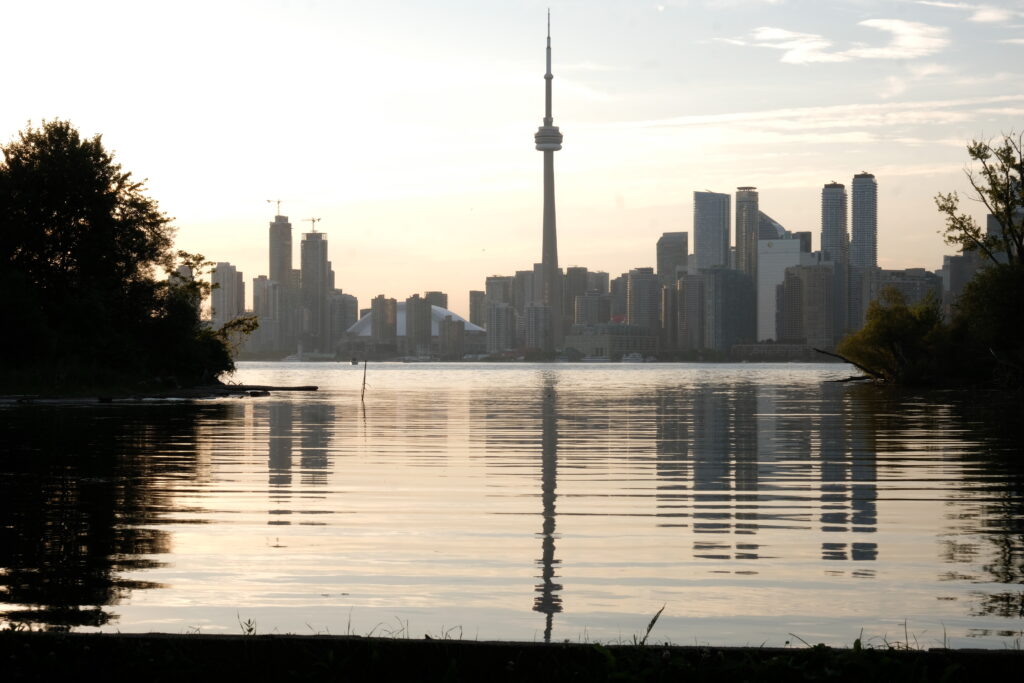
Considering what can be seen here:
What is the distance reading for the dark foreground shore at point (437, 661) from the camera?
23.2 ft

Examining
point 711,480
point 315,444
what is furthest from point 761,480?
point 315,444

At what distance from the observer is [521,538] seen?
1499cm

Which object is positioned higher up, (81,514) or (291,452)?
(81,514)

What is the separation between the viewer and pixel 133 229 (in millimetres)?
77938

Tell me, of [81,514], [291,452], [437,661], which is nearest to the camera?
[437,661]

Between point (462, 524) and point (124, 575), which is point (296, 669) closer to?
point (124, 575)

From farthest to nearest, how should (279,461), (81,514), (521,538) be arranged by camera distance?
1. (279,461)
2. (81,514)
3. (521,538)

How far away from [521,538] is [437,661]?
25.2 feet

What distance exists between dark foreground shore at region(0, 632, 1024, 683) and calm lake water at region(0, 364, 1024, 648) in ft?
4.35

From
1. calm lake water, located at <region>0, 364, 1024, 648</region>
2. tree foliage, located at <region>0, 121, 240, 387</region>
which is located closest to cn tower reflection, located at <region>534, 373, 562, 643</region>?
calm lake water, located at <region>0, 364, 1024, 648</region>

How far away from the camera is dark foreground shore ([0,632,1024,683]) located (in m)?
7.07

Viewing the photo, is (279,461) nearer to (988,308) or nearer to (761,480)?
(761,480)

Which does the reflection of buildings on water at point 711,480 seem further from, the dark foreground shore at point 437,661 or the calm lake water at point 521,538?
the dark foreground shore at point 437,661

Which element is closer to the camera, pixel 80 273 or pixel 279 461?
pixel 279 461
